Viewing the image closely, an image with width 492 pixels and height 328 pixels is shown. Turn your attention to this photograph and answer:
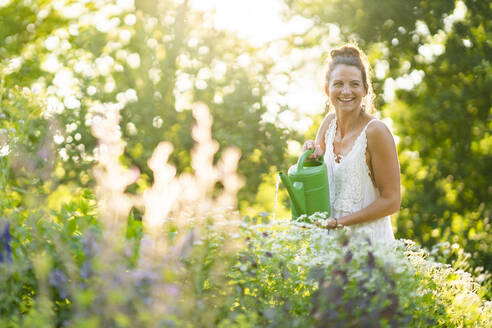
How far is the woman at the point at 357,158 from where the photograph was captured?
9.27 feet

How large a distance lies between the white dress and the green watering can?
4.9 inches

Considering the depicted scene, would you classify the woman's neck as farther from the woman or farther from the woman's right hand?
the woman's right hand

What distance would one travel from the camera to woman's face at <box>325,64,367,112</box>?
293 centimetres

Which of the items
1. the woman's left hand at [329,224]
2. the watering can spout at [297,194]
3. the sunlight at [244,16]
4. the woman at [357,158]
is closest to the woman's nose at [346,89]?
the woman at [357,158]

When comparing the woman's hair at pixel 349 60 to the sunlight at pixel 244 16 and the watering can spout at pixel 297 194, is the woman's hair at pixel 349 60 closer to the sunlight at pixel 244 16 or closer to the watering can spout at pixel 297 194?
the watering can spout at pixel 297 194

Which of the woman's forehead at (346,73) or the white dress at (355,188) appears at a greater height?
the woman's forehead at (346,73)

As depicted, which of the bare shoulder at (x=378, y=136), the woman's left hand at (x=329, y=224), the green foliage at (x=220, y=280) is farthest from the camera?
the bare shoulder at (x=378, y=136)

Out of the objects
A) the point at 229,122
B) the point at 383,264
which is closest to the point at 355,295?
the point at 383,264

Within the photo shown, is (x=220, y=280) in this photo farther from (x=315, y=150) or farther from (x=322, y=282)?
(x=315, y=150)

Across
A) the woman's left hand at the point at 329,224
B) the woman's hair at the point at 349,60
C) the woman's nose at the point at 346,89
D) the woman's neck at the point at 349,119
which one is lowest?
the woman's left hand at the point at 329,224

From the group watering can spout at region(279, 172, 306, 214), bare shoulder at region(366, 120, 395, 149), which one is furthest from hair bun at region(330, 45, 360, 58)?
watering can spout at region(279, 172, 306, 214)

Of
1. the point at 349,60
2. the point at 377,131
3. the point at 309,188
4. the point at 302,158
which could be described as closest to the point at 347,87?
the point at 349,60

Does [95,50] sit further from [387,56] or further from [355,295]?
[355,295]

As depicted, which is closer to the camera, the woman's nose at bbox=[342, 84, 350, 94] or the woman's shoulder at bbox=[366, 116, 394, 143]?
the woman's shoulder at bbox=[366, 116, 394, 143]
